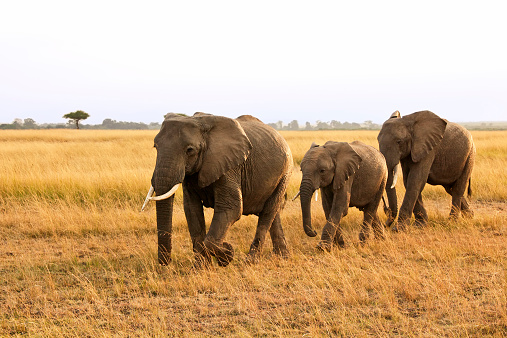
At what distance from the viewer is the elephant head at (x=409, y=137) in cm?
933

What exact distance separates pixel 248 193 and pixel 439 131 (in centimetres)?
425

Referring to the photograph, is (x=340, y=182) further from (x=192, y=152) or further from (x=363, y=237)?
(x=192, y=152)

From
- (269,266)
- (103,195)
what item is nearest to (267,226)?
(269,266)

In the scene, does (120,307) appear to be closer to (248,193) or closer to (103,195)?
(248,193)

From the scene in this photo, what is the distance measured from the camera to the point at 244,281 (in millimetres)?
6312

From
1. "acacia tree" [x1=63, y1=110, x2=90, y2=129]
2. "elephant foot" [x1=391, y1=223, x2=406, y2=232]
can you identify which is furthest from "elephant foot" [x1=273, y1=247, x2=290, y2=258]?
"acacia tree" [x1=63, y1=110, x2=90, y2=129]

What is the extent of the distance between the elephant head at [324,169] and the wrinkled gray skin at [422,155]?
4.90 feet

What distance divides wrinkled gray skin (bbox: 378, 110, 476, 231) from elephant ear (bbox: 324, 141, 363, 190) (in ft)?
4.71

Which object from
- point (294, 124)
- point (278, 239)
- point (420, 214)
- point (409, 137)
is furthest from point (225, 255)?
point (294, 124)

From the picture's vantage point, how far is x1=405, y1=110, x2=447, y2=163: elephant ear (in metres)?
9.42

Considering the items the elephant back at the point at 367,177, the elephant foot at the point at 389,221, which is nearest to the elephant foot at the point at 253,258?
the elephant back at the point at 367,177

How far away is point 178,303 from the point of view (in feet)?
18.5

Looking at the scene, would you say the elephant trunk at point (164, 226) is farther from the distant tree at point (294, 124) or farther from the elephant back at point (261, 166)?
the distant tree at point (294, 124)

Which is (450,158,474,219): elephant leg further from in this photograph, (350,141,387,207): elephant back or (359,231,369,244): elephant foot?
(359,231,369,244): elephant foot
